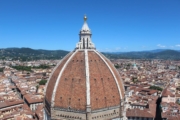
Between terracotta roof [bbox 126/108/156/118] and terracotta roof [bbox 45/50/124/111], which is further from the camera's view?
terracotta roof [bbox 126/108/156/118]

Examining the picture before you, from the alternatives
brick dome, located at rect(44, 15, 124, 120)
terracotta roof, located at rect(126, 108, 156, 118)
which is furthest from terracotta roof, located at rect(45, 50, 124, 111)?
terracotta roof, located at rect(126, 108, 156, 118)

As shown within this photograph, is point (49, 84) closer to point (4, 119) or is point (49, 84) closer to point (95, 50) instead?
point (95, 50)

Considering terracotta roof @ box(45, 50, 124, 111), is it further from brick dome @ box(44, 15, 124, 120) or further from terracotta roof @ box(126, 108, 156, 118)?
terracotta roof @ box(126, 108, 156, 118)

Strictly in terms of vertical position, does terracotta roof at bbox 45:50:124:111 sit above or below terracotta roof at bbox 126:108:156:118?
above

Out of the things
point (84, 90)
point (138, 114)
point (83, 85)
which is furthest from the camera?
point (138, 114)

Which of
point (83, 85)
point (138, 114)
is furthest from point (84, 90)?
point (138, 114)

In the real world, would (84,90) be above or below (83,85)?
below

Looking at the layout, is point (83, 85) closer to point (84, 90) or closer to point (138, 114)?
Answer: point (84, 90)

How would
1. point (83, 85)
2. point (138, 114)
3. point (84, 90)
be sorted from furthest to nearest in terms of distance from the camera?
1. point (138, 114)
2. point (83, 85)
3. point (84, 90)

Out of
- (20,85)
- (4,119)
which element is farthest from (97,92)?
(20,85)
